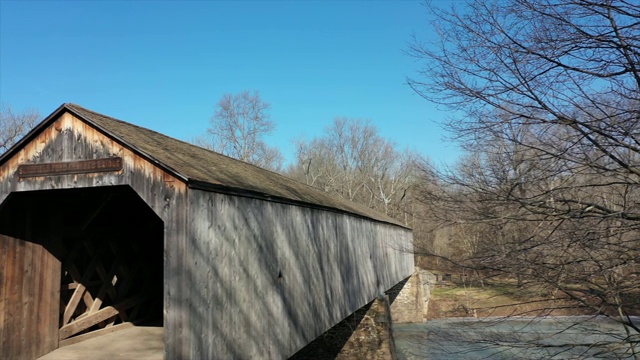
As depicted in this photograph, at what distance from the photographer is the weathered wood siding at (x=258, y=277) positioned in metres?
3.97

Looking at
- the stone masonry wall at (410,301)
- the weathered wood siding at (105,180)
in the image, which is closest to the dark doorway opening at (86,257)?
the weathered wood siding at (105,180)

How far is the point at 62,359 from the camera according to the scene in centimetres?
503

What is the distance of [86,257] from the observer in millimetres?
6625

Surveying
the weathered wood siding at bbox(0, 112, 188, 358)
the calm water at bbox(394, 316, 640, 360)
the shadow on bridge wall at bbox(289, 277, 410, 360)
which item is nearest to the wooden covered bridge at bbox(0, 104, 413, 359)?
the weathered wood siding at bbox(0, 112, 188, 358)

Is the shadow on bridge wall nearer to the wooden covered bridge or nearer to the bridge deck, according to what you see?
the wooden covered bridge

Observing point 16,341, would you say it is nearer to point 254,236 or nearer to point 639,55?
point 254,236

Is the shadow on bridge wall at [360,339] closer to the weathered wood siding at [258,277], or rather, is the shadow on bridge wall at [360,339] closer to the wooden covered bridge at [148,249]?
the weathered wood siding at [258,277]

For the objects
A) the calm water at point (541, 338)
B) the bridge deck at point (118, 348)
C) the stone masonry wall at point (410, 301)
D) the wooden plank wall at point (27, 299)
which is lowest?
the stone masonry wall at point (410, 301)

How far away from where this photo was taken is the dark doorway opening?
16.8ft

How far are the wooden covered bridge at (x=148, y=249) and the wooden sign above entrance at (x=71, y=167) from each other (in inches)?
0.5

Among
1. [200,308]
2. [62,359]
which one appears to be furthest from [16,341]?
[200,308]

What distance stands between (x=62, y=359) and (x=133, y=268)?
2611mm

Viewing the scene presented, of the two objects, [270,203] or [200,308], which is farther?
[270,203]

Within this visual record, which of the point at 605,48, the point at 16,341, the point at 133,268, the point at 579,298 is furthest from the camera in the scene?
the point at 133,268
